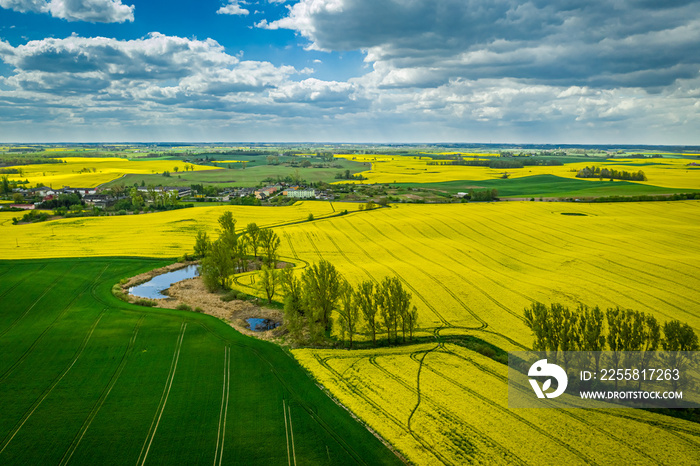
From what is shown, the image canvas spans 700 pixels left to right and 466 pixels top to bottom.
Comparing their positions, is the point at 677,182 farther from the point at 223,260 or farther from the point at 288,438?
the point at 288,438

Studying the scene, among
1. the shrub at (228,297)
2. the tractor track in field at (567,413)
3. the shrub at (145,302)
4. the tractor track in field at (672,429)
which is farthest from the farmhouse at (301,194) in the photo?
the tractor track in field at (672,429)

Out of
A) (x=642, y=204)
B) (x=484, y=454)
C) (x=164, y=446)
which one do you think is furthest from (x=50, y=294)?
(x=642, y=204)

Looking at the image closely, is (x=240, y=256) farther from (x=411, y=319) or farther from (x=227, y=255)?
(x=411, y=319)

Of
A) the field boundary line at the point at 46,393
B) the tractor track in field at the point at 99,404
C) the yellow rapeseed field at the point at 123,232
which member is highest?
the yellow rapeseed field at the point at 123,232

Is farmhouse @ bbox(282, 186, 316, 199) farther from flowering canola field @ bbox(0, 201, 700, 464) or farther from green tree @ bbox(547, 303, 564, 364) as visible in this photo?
green tree @ bbox(547, 303, 564, 364)

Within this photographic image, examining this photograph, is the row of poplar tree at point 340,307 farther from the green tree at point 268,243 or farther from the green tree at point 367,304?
the green tree at point 268,243
